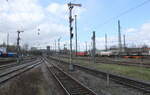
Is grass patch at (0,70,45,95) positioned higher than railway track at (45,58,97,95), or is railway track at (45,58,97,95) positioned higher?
railway track at (45,58,97,95)

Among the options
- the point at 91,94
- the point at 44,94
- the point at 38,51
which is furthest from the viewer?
the point at 38,51

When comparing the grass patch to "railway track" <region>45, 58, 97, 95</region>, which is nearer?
"railway track" <region>45, 58, 97, 95</region>

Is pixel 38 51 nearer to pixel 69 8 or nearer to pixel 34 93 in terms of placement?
pixel 69 8

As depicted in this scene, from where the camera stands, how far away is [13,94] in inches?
441

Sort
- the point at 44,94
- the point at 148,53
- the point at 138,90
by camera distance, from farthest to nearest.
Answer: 1. the point at 148,53
2. the point at 138,90
3. the point at 44,94

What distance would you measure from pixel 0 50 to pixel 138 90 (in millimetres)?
93790

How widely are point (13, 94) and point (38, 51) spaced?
175551mm

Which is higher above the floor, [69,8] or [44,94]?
[69,8]

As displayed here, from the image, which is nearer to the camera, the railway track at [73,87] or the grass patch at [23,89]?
the railway track at [73,87]

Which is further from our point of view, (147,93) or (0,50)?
(0,50)

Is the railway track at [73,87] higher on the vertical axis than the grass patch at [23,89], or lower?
higher

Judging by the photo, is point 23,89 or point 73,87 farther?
point 73,87

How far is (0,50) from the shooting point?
93.8 meters

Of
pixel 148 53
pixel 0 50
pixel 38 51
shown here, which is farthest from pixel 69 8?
pixel 38 51
